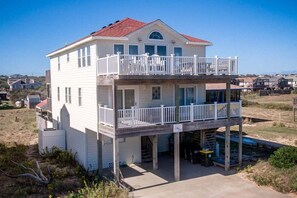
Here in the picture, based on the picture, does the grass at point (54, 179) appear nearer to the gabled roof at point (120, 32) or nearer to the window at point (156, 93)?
the window at point (156, 93)

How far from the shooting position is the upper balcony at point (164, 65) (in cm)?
1472

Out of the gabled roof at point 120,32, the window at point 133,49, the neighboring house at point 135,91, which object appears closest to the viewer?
the neighboring house at point 135,91

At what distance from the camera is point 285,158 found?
650 inches

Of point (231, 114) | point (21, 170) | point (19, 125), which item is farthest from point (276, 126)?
point (19, 125)

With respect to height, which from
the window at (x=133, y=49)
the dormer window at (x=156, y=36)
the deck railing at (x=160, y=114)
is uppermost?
the dormer window at (x=156, y=36)

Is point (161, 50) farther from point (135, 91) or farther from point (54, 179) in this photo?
point (54, 179)

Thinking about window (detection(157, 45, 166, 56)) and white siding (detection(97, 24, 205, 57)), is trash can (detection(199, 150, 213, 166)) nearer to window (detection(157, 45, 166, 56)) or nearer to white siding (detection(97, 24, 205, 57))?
white siding (detection(97, 24, 205, 57))

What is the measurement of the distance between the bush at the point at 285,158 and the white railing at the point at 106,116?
9574 mm

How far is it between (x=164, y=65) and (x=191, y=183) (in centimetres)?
646

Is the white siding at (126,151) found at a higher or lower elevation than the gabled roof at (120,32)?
lower

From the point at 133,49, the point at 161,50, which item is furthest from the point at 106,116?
the point at 161,50

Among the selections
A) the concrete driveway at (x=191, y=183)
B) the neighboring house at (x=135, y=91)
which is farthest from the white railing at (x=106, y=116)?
the concrete driveway at (x=191, y=183)

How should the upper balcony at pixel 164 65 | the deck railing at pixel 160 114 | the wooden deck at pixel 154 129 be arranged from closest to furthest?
the upper balcony at pixel 164 65 → the wooden deck at pixel 154 129 → the deck railing at pixel 160 114

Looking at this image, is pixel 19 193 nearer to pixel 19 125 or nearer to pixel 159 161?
pixel 159 161
